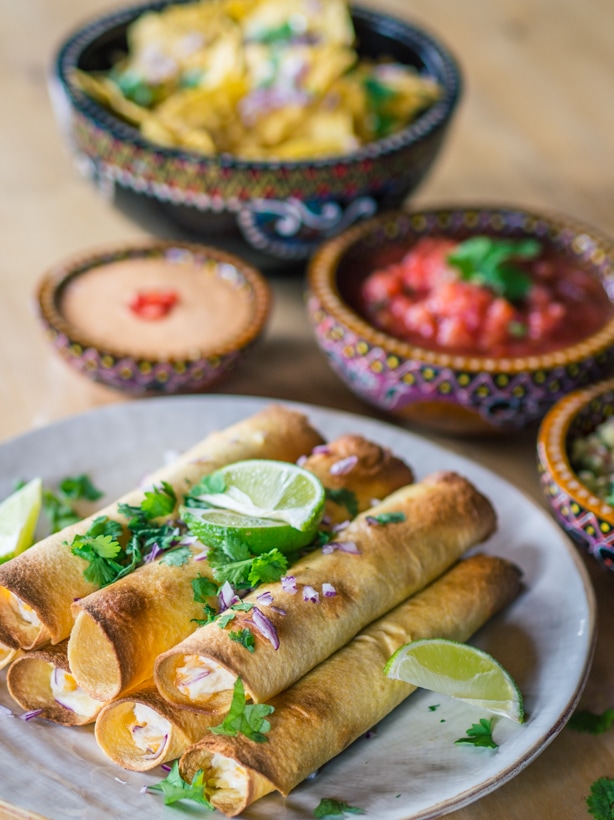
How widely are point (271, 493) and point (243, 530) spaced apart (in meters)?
0.12

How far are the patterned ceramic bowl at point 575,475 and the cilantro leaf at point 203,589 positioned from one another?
670 millimetres

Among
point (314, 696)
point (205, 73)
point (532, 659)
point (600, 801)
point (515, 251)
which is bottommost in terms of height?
point (600, 801)

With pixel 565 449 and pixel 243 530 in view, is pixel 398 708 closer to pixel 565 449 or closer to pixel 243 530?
pixel 243 530

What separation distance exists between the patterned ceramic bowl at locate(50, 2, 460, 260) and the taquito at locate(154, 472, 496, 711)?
94 cm

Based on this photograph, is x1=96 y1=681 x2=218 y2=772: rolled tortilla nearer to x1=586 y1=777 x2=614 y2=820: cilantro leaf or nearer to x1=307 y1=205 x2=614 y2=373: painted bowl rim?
x1=586 y1=777 x2=614 y2=820: cilantro leaf

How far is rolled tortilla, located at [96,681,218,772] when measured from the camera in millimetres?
1417

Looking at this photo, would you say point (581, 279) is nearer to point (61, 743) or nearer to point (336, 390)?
point (336, 390)

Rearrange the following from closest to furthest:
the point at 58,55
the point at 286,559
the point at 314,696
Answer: the point at 314,696 → the point at 286,559 → the point at 58,55

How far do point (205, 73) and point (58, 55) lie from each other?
399 mm

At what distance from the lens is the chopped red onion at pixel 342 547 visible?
1.65m

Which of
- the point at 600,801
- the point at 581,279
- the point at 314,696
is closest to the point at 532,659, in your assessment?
the point at 600,801

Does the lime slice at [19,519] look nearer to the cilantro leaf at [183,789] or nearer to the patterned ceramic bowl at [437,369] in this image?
the cilantro leaf at [183,789]

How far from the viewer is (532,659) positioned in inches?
65.4

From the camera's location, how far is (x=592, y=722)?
170cm
